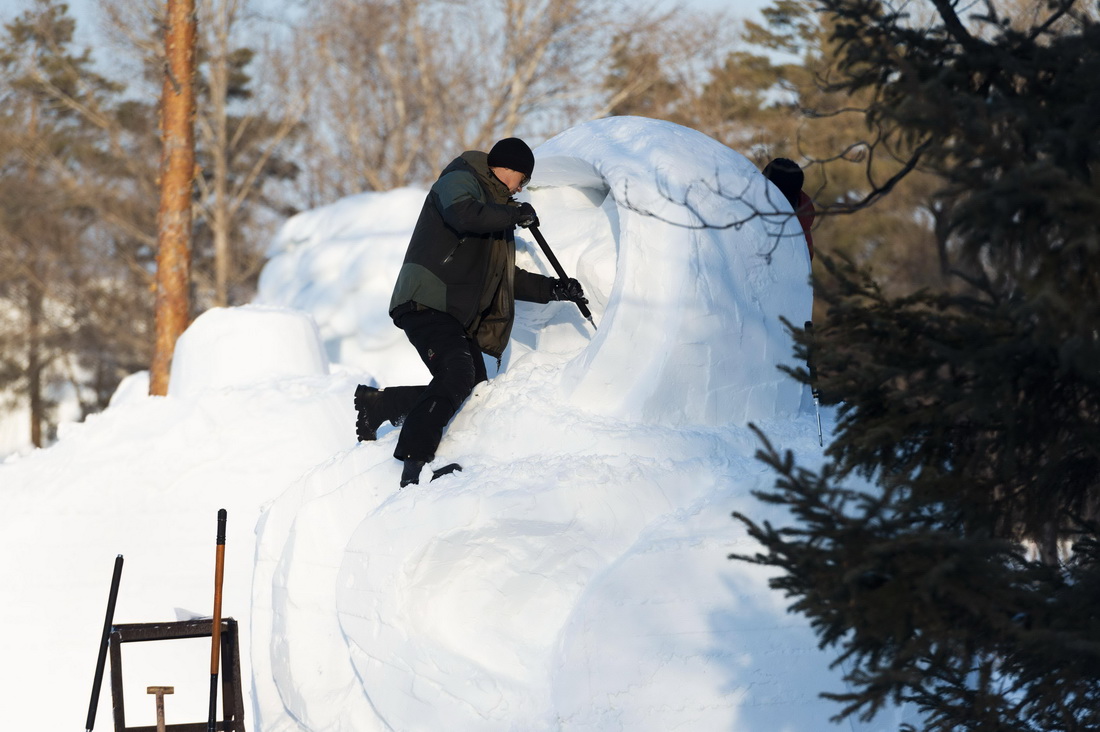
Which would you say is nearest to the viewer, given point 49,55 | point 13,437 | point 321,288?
point 321,288

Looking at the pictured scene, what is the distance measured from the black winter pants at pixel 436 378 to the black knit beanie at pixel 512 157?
0.64 meters

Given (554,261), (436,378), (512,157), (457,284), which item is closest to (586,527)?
(436,378)

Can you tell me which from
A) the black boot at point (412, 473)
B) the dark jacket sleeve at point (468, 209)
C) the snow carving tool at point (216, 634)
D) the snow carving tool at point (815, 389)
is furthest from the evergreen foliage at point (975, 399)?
the snow carving tool at point (216, 634)

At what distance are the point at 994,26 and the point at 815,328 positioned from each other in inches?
31.7

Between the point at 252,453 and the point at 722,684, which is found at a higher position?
the point at 252,453

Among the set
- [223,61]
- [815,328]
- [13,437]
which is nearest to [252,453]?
[815,328]

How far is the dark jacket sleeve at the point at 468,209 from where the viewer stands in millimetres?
4555

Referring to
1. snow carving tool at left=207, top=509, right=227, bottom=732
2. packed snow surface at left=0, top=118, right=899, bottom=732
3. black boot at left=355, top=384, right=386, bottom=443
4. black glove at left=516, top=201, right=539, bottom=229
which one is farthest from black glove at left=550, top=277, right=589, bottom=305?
snow carving tool at left=207, top=509, right=227, bottom=732

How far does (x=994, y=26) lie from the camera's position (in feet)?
8.93

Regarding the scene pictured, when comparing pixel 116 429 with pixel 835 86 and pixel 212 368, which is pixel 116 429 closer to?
pixel 212 368

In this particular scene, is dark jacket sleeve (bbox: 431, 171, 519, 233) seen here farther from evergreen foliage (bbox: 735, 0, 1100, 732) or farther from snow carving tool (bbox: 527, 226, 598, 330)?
evergreen foliage (bbox: 735, 0, 1100, 732)

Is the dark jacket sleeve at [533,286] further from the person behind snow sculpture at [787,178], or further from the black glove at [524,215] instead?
the person behind snow sculpture at [787,178]

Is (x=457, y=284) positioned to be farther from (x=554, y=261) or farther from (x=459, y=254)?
(x=554, y=261)

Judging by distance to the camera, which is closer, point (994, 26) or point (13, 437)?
point (994, 26)
